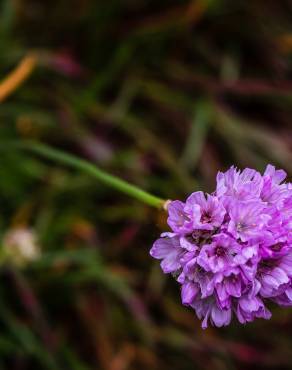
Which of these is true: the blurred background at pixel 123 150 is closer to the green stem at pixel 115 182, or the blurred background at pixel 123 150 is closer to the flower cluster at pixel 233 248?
the green stem at pixel 115 182

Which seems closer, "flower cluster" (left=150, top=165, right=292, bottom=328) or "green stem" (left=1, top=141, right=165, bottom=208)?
"flower cluster" (left=150, top=165, right=292, bottom=328)

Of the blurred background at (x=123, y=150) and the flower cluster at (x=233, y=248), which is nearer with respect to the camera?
the flower cluster at (x=233, y=248)

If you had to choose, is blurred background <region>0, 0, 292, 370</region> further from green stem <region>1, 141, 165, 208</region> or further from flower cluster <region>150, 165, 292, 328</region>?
flower cluster <region>150, 165, 292, 328</region>

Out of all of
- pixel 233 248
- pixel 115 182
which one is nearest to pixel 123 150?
pixel 115 182

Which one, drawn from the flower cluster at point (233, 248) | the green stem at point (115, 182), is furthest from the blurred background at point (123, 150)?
the flower cluster at point (233, 248)

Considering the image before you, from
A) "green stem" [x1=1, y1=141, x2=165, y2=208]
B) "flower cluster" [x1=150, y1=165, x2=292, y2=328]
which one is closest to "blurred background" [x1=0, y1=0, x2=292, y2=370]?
"green stem" [x1=1, y1=141, x2=165, y2=208]
